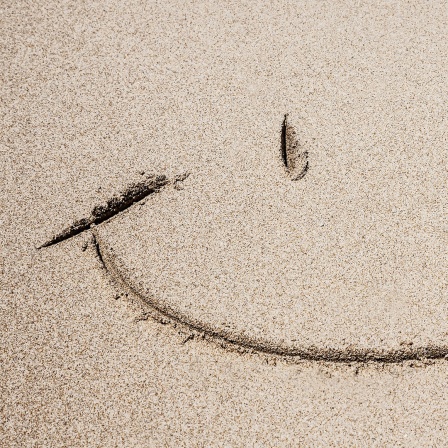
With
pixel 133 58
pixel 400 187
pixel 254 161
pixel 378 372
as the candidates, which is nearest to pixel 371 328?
pixel 378 372

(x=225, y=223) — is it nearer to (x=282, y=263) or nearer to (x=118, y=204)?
(x=282, y=263)

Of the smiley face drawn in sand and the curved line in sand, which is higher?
the smiley face drawn in sand

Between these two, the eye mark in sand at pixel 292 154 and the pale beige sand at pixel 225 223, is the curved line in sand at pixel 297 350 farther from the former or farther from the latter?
the eye mark in sand at pixel 292 154

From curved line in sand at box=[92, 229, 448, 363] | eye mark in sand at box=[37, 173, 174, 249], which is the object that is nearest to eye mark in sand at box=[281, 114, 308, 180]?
eye mark in sand at box=[37, 173, 174, 249]

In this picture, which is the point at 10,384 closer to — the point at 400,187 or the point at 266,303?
the point at 266,303

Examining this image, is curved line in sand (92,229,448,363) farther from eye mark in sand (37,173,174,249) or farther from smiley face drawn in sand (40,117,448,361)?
eye mark in sand (37,173,174,249)

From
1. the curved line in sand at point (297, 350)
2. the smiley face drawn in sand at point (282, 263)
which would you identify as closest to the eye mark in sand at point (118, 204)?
the smiley face drawn in sand at point (282, 263)
